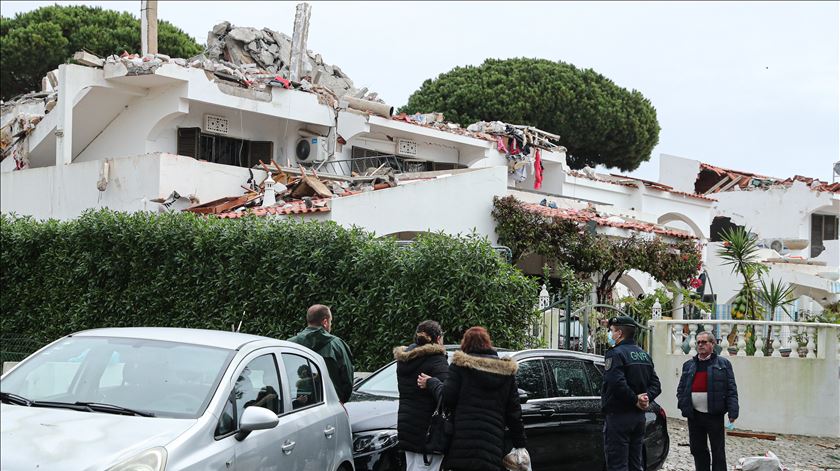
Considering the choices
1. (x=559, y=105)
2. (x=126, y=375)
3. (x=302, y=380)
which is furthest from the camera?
(x=559, y=105)

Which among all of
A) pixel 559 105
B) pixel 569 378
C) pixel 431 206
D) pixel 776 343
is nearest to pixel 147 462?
pixel 569 378

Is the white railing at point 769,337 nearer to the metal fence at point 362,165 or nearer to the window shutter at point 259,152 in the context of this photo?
the metal fence at point 362,165

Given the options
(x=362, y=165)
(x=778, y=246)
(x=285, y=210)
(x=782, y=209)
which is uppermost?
(x=362, y=165)

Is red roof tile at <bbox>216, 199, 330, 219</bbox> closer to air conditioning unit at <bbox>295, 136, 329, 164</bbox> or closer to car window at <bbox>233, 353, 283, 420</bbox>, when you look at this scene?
air conditioning unit at <bbox>295, 136, 329, 164</bbox>

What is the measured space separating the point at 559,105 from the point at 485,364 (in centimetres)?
4338

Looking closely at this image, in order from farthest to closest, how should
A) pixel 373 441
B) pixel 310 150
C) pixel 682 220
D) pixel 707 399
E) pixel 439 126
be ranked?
pixel 682 220
pixel 439 126
pixel 310 150
pixel 707 399
pixel 373 441

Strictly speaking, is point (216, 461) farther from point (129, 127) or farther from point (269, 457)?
point (129, 127)

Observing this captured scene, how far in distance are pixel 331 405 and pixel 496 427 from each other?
1.42 meters

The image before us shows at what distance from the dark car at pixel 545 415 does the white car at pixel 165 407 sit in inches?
44.0

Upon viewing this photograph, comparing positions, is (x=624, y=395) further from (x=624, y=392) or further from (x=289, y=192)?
(x=289, y=192)

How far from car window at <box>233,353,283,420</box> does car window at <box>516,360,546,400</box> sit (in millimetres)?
3244

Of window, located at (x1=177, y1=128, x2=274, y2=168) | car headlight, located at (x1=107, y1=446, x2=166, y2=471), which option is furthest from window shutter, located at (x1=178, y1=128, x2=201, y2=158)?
car headlight, located at (x1=107, y1=446, x2=166, y2=471)

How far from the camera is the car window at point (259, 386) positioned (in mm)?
6773

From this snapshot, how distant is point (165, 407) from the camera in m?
6.38
